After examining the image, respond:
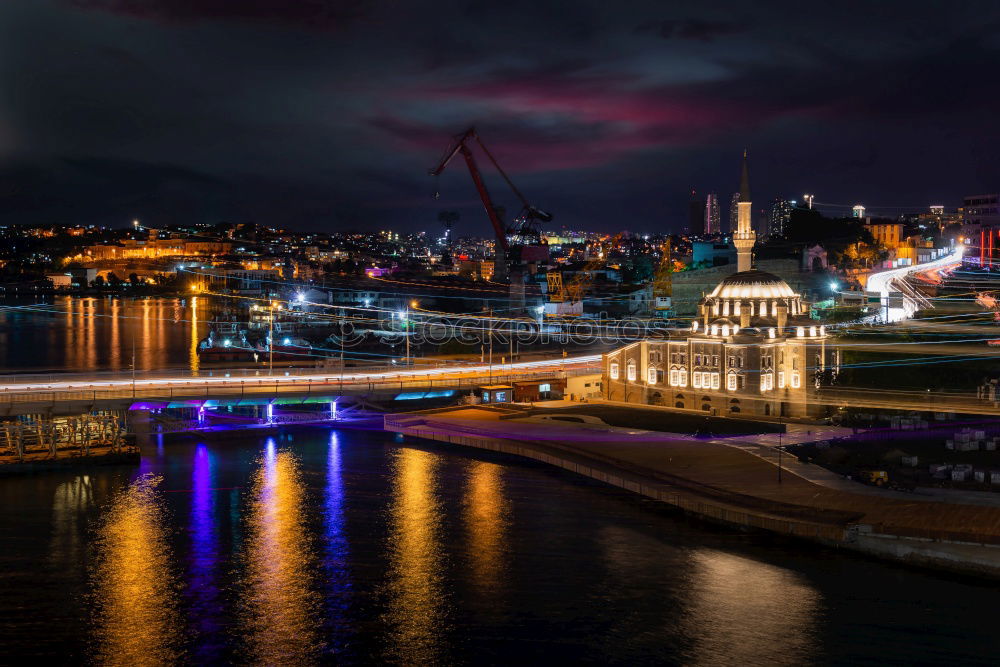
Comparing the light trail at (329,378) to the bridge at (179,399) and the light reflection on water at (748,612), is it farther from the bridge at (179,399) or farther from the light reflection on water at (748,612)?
the light reflection on water at (748,612)

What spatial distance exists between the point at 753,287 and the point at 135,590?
25576 millimetres

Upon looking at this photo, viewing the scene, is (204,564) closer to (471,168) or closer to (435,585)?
(435,585)

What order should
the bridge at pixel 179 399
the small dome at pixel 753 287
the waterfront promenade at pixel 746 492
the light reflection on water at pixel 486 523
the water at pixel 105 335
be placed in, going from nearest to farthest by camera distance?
1. the light reflection on water at pixel 486 523
2. the waterfront promenade at pixel 746 492
3. the bridge at pixel 179 399
4. the small dome at pixel 753 287
5. the water at pixel 105 335

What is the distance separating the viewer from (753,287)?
36.0 metres

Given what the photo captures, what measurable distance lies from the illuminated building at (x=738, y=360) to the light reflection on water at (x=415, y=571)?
12.1 m

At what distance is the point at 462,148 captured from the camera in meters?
78.2

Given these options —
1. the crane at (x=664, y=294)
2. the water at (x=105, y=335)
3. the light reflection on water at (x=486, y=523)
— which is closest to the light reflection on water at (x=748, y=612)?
the light reflection on water at (x=486, y=523)

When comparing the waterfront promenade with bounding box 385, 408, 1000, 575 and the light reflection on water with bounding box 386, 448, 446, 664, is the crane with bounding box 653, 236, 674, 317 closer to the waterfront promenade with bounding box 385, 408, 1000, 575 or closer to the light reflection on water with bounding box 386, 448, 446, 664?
the waterfront promenade with bounding box 385, 408, 1000, 575

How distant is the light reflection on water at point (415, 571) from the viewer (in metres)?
15.0

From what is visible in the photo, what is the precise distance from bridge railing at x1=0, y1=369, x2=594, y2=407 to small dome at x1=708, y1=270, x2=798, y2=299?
21.4 ft

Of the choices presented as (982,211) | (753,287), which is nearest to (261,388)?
(753,287)

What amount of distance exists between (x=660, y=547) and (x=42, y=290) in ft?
381

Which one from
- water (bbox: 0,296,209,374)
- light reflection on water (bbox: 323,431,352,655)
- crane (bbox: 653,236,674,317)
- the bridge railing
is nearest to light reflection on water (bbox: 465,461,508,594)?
light reflection on water (bbox: 323,431,352,655)

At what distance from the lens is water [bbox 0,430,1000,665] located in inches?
583
